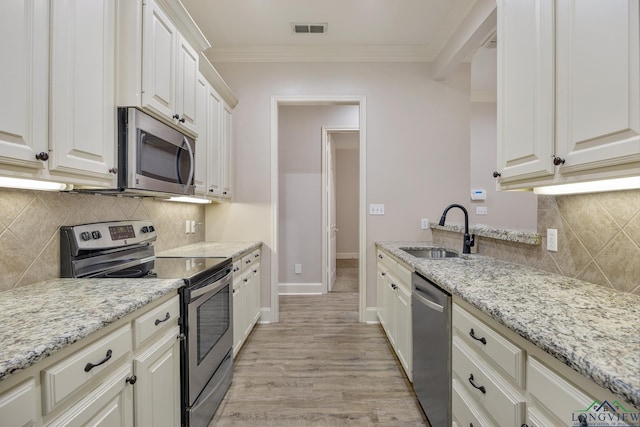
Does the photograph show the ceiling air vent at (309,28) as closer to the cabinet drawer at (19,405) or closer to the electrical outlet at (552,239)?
the electrical outlet at (552,239)

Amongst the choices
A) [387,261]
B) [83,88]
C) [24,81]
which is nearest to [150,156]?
[83,88]

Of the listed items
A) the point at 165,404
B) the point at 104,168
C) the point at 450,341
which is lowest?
the point at 165,404

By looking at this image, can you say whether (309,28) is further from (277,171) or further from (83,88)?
(83,88)

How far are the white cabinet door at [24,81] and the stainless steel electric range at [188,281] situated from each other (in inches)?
24.3

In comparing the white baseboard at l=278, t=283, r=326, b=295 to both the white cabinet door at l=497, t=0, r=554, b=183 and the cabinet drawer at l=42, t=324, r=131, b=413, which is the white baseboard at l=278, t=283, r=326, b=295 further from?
the cabinet drawer at l=42, t=324, r=131, b=413

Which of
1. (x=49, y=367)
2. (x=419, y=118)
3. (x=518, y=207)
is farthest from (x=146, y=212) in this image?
(x=518, y=207)

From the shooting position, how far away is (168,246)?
2.54 meters

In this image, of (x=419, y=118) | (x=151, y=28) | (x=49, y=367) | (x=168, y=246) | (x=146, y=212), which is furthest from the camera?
(x=419, y=118)

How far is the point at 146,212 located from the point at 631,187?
8.66 feet

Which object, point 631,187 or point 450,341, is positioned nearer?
point 631,187

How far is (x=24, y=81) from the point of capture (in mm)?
1056

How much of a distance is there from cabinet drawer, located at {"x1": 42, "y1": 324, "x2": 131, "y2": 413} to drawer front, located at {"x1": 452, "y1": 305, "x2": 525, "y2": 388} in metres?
1.28

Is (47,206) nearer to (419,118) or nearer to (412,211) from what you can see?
(412,211)

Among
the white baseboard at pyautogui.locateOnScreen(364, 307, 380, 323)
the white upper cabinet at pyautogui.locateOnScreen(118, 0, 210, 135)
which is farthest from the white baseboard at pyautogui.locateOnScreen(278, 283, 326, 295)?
the white upper cabinet at pyautogui.locateOnScreen(118, 0, 210, 135)
